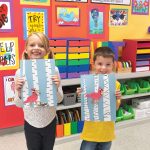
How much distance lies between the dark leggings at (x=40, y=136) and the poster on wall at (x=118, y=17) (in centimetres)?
166

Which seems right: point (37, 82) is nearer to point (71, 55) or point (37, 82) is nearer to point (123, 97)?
point (71, 55)

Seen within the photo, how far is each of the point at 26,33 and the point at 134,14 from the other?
4.32 feet

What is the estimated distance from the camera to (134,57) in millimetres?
2707

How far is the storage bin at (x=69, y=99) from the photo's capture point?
2395 mm

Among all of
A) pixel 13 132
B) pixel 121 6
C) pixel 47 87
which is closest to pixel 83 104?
pixel 47 87

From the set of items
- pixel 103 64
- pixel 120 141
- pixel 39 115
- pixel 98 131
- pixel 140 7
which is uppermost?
pixel 140 7

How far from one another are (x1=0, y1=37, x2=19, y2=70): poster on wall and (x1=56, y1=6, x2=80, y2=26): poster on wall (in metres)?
0.49

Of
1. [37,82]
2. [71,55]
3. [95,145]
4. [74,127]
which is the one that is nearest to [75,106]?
[74,127]

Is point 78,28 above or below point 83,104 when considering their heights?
above

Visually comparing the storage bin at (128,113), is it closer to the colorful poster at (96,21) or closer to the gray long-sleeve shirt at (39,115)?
the colorful poster at (96,21)

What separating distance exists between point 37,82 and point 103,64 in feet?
1.31

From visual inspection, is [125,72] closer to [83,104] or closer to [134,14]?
[134,14]

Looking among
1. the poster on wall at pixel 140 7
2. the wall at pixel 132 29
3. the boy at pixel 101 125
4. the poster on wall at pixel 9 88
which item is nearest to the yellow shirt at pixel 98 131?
the boy at pixel 101 125

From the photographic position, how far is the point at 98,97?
1420 mm
